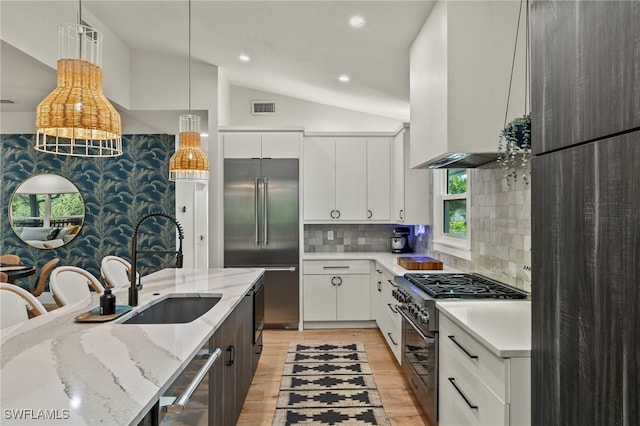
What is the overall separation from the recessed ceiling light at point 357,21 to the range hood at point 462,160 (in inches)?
47.1

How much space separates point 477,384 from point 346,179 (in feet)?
11.1

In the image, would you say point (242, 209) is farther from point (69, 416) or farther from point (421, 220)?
point (69, 416)

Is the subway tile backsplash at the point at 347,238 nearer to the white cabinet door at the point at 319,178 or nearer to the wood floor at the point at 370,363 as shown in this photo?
the white cabinet door at the point at 319,178

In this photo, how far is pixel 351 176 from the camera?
4.86 metres

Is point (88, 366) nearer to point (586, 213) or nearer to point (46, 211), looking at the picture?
point (586, 213)

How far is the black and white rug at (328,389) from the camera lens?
2623mm

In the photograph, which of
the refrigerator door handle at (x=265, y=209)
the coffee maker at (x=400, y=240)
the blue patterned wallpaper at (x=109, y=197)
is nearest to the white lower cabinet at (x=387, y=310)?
the coffee maker at (x=400, y=240)

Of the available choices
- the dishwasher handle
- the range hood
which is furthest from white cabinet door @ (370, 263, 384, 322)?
the dishwasher handle

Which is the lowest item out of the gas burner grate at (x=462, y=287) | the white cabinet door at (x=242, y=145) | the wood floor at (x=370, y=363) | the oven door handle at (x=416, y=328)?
the wood floor at (x=370, y=363)

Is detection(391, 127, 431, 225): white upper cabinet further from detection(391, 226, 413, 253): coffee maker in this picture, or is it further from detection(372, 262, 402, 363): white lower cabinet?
detection(372, 262, 402, 363): white lower cabinet

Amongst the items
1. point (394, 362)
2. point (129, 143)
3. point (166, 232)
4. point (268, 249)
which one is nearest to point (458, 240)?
point (394, 362)

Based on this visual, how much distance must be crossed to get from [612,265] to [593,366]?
Result: 0.82 ft

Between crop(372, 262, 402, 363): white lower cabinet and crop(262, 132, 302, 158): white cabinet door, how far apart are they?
168 centimetres

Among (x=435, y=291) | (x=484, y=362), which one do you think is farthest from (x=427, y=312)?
(x=484, y=362)
